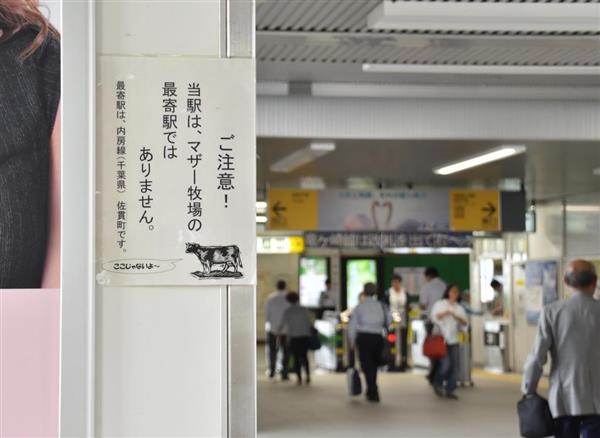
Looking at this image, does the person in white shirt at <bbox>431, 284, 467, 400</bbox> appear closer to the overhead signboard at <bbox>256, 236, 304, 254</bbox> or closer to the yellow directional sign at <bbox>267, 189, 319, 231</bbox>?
the yellow directional sign at <bbox>267, 189, 319, 231</bbox>

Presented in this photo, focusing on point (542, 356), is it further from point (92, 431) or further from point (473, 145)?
point (473, 145)

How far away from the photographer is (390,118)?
30.3 ft

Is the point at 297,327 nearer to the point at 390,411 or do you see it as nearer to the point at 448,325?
the point at 448,325

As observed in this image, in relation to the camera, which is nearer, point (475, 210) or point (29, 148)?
point (29, 148)

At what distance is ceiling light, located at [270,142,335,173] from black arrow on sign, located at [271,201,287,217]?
1.79 metres

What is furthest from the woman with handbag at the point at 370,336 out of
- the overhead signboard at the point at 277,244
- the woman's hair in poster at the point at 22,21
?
the overhead signboard at the point at 277,244

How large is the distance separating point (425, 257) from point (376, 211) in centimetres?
951

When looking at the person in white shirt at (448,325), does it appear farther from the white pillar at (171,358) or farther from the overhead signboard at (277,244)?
the white pillar at (171,358)

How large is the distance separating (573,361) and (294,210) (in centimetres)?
930

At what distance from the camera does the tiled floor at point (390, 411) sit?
10320mm

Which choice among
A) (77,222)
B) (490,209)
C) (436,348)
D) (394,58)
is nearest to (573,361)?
(394,58)

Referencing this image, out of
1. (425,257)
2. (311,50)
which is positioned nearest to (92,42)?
(311,50)

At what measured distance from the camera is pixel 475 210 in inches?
590

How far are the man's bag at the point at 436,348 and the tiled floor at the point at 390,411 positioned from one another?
0.59m
